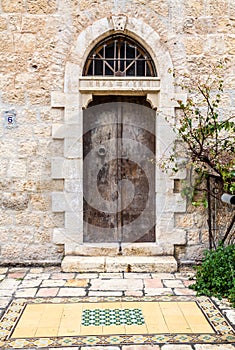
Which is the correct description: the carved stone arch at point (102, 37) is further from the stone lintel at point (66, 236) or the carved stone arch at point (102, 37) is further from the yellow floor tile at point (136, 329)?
the yellow floor tile at point (136, 329)

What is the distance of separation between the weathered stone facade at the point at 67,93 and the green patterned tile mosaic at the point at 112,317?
1.49 meters

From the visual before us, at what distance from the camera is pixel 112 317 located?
383cm

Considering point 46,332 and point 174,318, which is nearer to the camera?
point 46,332

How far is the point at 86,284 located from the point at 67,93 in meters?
2.23

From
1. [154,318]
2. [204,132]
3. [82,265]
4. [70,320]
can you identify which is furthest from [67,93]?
[154,318]

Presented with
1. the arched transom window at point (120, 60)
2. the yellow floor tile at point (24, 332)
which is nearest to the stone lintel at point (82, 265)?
the yellow floor tile at point (24, 332)

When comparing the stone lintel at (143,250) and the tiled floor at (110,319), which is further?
the stone lintel at (143,250)

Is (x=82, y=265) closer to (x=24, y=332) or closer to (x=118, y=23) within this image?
(x=24, y=332)

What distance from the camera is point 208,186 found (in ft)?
17.4

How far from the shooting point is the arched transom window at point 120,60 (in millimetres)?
5434

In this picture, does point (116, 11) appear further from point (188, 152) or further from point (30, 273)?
point (30, 273)

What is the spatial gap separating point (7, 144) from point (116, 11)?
2.06m

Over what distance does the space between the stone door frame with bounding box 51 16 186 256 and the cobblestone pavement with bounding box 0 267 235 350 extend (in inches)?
15.9

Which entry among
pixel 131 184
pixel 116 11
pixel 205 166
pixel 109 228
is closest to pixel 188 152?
pixel 205 166
